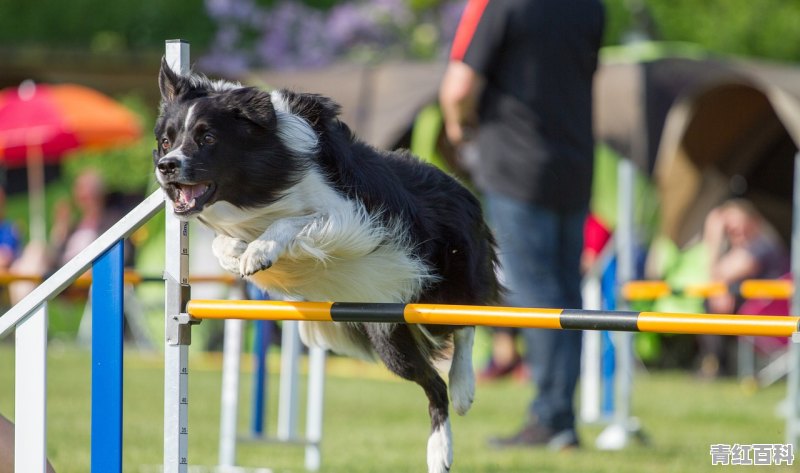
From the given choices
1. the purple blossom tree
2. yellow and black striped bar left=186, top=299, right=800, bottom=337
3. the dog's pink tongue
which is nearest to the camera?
yellow and black striped bar left=186, top=299, right=800, bottom=337

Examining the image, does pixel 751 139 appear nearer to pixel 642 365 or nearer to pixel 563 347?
pixel 642 365

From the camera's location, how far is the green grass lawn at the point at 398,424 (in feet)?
18.3

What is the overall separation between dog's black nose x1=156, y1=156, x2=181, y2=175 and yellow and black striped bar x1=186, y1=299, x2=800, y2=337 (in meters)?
0.38

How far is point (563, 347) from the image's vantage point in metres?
5.90

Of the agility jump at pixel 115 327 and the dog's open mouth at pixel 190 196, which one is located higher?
the dog's open mouth at pixel 190 196

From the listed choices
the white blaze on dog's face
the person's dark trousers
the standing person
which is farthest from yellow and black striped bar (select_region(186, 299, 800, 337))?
the person's dark trousers

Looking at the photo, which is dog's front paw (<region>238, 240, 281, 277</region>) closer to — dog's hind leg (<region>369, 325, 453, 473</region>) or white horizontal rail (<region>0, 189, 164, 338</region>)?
white horizontal rail (<region>0, 189, 164, 338</region>)

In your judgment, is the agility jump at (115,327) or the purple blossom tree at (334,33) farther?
the purple blossom tree at (334,33)

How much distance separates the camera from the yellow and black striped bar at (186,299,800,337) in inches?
115

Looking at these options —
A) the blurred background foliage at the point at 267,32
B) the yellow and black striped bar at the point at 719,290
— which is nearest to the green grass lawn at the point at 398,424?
the yellow and black striped bar at the point at 719,290

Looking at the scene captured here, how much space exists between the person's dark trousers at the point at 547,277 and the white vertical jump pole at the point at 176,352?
250 cm

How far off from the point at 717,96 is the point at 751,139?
78 centimetres

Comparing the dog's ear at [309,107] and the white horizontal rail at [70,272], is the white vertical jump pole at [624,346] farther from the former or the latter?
the white horizontal rail at [70,272]

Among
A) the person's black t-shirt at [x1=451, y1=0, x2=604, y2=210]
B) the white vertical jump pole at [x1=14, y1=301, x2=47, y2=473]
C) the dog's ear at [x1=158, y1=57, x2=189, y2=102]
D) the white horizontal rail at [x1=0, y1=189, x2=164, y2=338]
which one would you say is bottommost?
the white vertical jump pole at [x1=14, y1=301, x2=47, y2=473]
